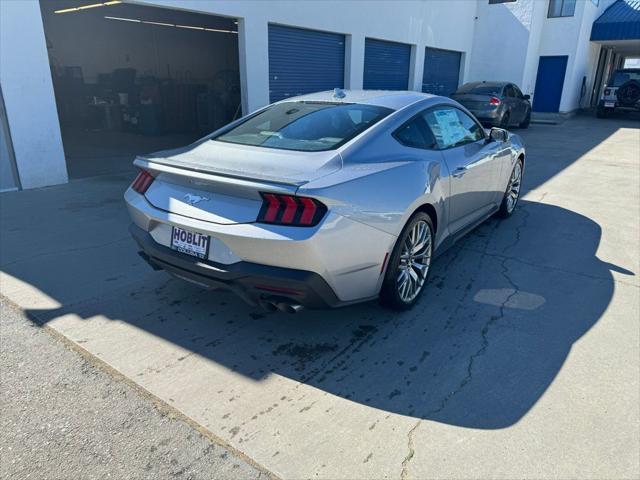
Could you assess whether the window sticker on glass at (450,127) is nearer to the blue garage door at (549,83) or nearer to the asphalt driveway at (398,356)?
the asphalt driveway at (398,356)

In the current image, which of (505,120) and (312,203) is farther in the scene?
(505,120)

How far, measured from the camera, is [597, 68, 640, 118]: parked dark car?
62.5ft

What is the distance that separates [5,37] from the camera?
20.5 feet

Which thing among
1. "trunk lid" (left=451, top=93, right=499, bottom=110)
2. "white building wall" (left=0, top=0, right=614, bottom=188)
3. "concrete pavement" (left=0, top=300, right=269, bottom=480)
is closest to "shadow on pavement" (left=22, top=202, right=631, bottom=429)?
"concrete pavement" (left=0, top=300, right=269, bottom=480)

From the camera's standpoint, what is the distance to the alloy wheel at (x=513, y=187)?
5.73 meters

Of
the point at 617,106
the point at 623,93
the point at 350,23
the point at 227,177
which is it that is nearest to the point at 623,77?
the point at 623,93

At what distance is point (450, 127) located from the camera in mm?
4227

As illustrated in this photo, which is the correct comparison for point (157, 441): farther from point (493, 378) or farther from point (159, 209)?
point (493, 378)

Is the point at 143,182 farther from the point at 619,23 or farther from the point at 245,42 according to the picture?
the point at 619,23

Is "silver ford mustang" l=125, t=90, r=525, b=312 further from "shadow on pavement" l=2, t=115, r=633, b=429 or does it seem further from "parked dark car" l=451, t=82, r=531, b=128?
"parked dark car" l=451, t=82, r=531, b=128

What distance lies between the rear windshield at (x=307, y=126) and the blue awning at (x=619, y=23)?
2270cm

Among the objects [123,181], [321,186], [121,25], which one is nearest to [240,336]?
[321,186]

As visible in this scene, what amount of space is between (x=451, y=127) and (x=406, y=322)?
191cm

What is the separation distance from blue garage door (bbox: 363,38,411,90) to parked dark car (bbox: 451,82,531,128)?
184 cm
